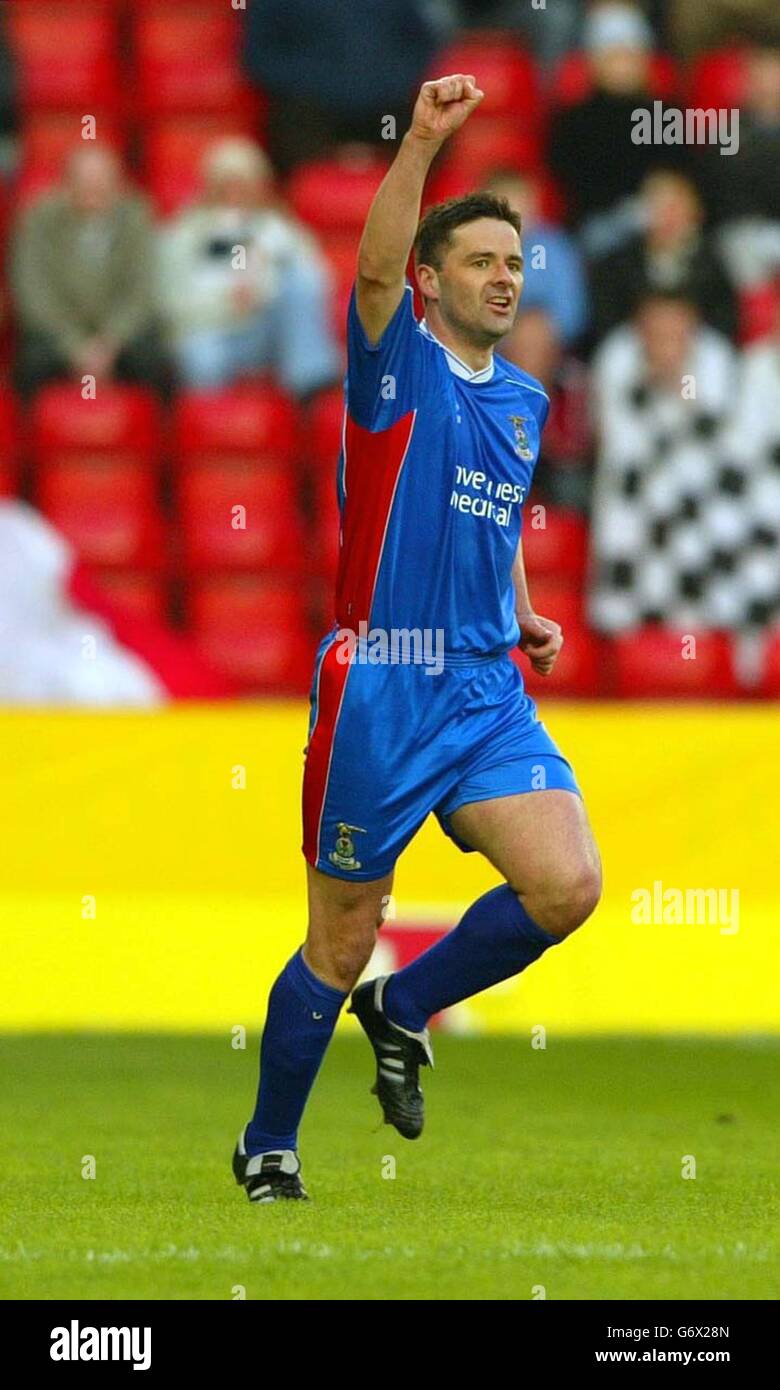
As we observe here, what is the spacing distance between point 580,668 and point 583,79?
387cm

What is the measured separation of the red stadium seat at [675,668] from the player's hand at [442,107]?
6.64 m

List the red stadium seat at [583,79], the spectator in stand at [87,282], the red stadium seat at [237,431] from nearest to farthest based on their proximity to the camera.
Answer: the red stadium seat at [237,431] < the spectator in stand at [87,282] < the red stadium seat at [583,79]

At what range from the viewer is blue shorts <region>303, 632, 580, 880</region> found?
631cm

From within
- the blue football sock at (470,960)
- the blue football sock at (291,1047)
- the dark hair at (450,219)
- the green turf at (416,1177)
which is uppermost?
the dark hair at (450,219)

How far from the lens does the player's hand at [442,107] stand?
576 cm

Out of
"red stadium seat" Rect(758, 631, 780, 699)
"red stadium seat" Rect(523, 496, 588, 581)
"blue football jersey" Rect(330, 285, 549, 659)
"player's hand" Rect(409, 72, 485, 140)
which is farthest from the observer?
"red stadium seat" Rect(523, 496, 588, 581)

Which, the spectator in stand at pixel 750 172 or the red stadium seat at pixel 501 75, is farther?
the red stadium seat at pixel 501 75

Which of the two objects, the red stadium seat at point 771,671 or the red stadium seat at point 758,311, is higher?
the red stadium seat at point 758,311

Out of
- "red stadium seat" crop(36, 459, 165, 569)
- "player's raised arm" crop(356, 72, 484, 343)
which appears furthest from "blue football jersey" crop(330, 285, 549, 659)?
"red stadium seat" crop(36, 459, 165, 569)

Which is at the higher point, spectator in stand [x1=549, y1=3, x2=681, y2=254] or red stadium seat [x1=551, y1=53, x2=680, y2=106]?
red stadium seat [x1=551, y1=53, x2=680, y2=106]

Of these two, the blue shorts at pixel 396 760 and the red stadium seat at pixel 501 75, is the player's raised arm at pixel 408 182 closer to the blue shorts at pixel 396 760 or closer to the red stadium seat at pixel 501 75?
the blue shorts at pixel 396 760

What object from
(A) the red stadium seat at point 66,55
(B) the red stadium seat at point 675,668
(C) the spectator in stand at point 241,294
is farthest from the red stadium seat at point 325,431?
(A) the red stadium seat at point 66,55

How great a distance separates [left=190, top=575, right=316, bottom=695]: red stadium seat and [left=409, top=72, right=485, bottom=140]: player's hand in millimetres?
6444

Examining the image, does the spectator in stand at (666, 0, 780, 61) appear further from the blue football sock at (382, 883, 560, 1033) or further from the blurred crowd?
the blue football sock at (382, 883, 560, 1033)
